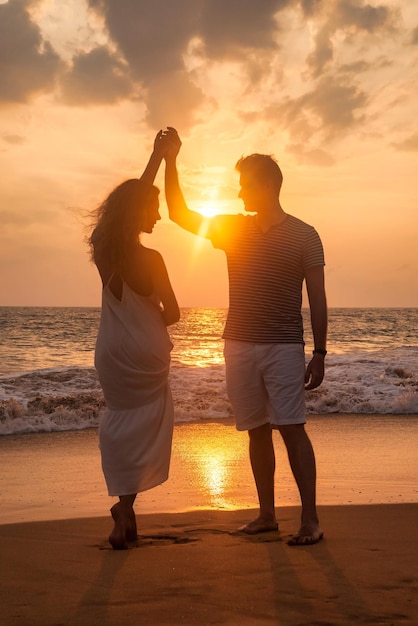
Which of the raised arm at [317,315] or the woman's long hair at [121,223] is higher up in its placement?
the woman's long hair at [121,223]

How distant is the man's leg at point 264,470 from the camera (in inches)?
172

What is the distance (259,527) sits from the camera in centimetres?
434

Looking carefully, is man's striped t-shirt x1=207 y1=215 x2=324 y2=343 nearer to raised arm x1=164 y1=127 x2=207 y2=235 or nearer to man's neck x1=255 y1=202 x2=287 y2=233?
man's neck x1=255 y1=202 x2=287 y2=233

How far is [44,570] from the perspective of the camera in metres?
3.60

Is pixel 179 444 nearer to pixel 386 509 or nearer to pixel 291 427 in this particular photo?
pixel 386 509

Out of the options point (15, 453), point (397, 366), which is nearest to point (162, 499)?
point (15, 453)

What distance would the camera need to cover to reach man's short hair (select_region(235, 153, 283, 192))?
14.1ft

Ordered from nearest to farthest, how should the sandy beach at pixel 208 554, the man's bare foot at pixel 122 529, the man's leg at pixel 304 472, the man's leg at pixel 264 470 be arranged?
the sandy beach at pixel 208 554, the man's bare foot at pixel 122 529, the man's leg at pixel 304 472, the man's leg at pixel 264 470

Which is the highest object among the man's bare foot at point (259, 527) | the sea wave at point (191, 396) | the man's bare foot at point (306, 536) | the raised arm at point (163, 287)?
the raised arm at point (163, 287)

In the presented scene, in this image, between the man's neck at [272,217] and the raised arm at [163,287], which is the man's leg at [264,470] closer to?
the raised arm at [163,287]

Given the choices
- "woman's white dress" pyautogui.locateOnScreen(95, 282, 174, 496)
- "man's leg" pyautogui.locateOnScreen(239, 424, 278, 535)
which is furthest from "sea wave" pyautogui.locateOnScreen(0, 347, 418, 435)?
"man's leg" pyautogui.locateOnScreen(239, 424, 278, 535)

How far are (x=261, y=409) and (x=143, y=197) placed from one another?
1367 mm

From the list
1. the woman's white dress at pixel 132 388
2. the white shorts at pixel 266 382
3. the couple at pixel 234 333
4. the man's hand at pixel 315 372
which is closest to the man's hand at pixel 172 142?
the couple at pixel 234 333

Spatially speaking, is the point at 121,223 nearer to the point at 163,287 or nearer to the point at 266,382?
the point at 163,287
